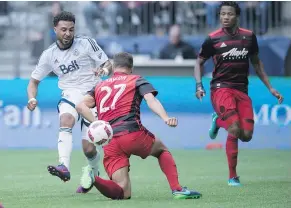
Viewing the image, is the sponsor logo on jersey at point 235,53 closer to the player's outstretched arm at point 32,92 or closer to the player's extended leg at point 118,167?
the player's outstretched arm at point 32,92

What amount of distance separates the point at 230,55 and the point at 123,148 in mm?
3282

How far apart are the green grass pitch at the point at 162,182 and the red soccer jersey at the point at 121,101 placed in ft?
2.76

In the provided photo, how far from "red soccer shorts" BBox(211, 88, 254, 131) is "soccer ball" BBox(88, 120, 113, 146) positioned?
10.8 ft

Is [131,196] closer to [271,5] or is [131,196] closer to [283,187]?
[283,187]

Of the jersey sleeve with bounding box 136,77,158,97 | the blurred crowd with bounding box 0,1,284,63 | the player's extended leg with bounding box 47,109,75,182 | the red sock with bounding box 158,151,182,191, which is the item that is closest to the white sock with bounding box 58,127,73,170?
the player's extended leg with bounding box 47,109,75,182

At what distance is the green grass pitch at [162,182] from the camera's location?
34.6 feet

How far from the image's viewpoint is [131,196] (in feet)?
36.9

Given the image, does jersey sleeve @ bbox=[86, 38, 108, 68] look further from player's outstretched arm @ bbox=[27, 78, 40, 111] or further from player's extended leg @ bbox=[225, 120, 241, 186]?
player's extended leg @ bbox=[225, 120, 241, 186]

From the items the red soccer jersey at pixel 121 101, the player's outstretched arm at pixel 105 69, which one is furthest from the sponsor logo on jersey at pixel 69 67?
the red soccer jersey at pixel 121 101

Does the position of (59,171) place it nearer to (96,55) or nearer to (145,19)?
(96,55)

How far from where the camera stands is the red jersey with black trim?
13.4 meters

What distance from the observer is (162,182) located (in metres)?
13.3

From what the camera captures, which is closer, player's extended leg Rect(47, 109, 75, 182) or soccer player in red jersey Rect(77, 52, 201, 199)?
soccer player in red jersey Rect(77, 52, 201, 199)

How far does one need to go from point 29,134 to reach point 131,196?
8.71 meters
